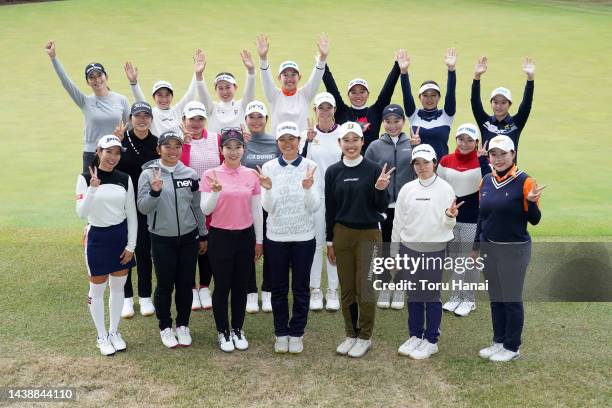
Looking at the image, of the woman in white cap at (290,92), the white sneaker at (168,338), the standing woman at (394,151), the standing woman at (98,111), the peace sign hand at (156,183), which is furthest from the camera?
the woman in white cap at (290,92)

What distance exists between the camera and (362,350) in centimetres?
645

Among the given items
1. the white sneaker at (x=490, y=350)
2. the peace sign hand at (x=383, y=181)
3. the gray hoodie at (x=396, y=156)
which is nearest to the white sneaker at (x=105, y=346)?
the peace sign hand at (x=383, y=181)

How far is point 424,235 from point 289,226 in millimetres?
1284

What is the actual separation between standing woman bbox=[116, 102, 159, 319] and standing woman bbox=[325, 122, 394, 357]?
80.4 inches

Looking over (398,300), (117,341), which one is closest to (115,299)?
(117,341)

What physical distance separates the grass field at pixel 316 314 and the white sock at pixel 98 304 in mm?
219

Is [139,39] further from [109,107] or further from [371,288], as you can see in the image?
[371,288]

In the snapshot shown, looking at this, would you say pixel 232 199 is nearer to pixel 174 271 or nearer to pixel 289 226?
pixel 289 226

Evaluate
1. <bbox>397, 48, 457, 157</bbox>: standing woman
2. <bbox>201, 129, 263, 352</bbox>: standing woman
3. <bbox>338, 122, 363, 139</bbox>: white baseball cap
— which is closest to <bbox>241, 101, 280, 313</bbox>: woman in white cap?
<bbox>201, 129, 263, 352</bbox>: standing woman

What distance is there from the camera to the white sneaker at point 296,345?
21.3 ft

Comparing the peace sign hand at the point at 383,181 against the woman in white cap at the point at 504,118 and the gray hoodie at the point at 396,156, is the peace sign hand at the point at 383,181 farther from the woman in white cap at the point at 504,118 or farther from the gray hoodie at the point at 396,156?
the woman in white cap at the point at 504,118

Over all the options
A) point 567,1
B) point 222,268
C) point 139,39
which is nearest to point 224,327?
point 222,268

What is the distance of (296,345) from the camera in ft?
21.4

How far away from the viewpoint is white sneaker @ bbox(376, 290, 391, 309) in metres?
7.70
